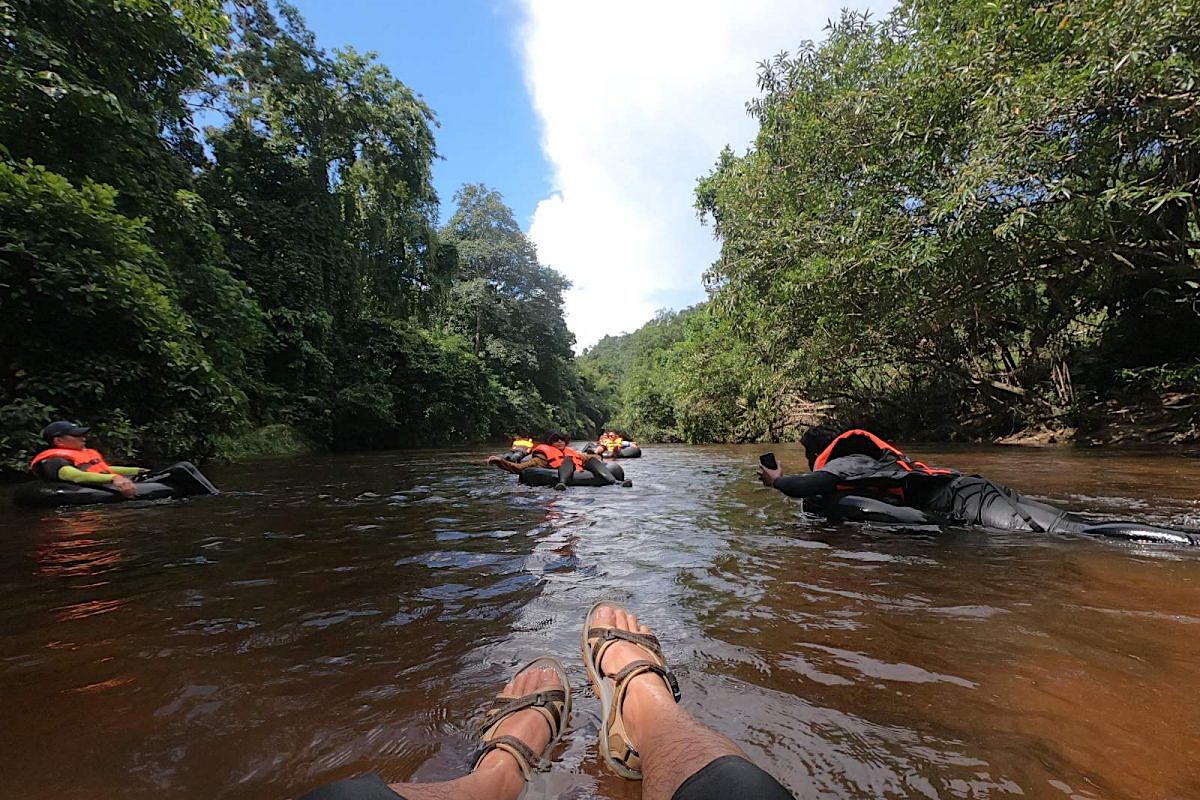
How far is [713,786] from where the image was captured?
115 centimetres

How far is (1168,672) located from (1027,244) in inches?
390

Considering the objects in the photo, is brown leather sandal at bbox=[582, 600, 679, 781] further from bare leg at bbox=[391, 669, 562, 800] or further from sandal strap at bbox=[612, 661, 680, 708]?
bare leg at bbox=[391, 669, 562, 800]

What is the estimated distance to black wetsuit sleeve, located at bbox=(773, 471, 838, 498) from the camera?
4625 mm

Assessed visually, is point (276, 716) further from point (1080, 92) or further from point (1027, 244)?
point (1027, 244)

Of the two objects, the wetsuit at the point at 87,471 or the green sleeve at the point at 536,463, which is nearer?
the wetsuit at the point at 87,471

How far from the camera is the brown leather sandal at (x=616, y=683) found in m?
1.59

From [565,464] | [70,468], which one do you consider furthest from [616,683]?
[70,468]

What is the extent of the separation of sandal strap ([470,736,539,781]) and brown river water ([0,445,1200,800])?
0.05 meters

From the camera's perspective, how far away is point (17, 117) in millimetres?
8055

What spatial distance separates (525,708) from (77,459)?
7.48 meters

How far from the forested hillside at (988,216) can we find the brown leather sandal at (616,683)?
7747 mm

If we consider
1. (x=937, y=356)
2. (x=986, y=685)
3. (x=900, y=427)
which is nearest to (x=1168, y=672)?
(x=986, y=685)

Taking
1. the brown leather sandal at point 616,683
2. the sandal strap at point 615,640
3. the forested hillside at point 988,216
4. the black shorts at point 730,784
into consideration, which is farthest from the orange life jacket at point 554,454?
the black shorts at point 730,784

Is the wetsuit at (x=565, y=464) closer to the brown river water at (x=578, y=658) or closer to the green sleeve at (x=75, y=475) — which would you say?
the brown river water at (x=578, y=658)
